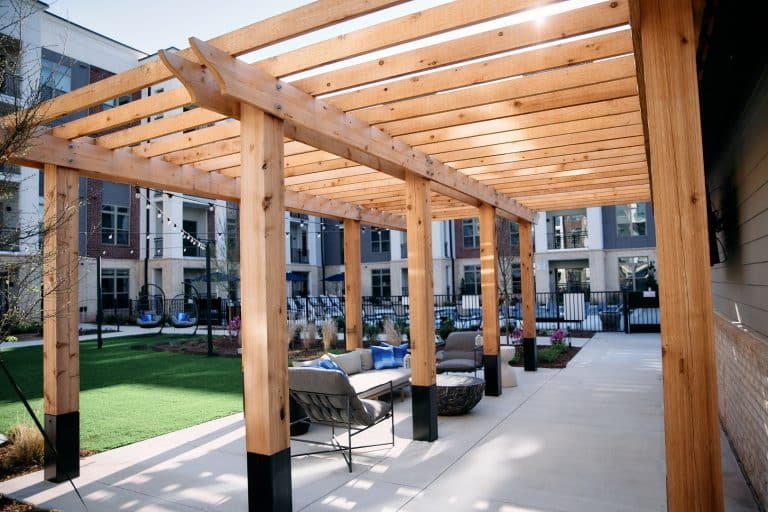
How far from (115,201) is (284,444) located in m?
22.9

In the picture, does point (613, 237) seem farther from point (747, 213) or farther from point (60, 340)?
point (60, 340)

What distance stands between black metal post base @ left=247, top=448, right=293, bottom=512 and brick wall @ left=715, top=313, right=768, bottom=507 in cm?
281

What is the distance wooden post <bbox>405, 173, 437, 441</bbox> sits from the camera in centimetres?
511

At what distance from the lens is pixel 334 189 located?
285 inches

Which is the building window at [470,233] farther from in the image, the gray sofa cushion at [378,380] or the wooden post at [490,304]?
the gray sofa cushion at [378,380]

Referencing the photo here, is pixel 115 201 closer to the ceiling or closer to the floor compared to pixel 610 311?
closer to the ceiling

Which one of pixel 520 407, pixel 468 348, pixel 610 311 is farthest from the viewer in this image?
pixel 610 311

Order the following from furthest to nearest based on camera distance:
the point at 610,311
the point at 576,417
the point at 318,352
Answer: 1. the point at 610,311
2. the point at 318,352
3. the point at 576,417

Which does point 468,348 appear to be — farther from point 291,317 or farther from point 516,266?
point 516,266

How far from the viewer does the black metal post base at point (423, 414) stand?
5086mm

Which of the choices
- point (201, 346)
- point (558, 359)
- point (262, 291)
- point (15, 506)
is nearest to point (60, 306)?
point (15, 506)

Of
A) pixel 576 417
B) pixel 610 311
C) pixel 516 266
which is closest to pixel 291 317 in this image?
pixel 610 311

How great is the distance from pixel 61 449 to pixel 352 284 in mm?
4973

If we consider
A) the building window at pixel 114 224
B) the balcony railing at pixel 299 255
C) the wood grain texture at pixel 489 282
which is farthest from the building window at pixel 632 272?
the building window at pixel 114 224
